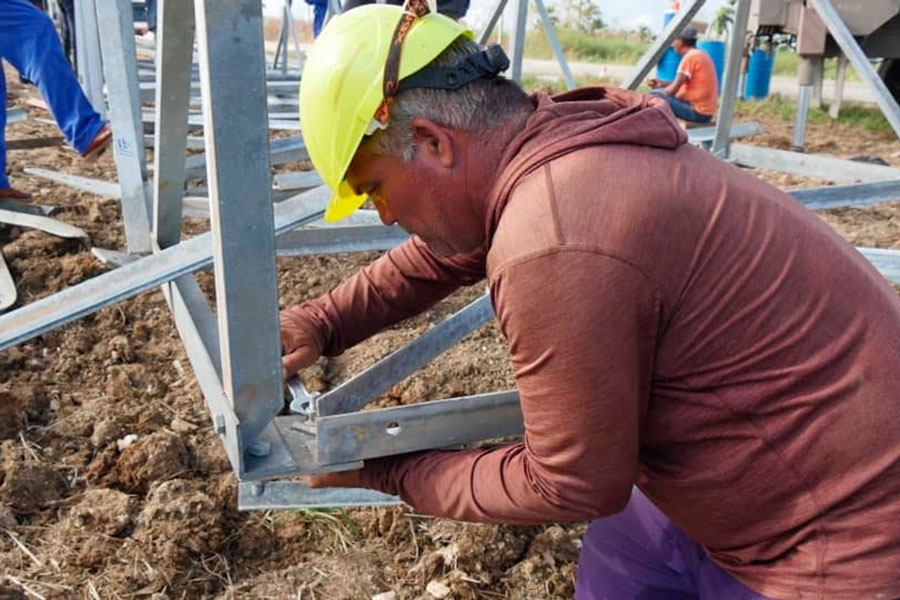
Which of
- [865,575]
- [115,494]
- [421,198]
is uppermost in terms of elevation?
[421,198]

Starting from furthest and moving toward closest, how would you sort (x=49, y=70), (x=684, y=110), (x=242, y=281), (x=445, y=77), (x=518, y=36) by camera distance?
1. (x=684, y=110)
2. (x=518, y=36)
3. (x=49, y=70)
4. (x=242, y=281)
5. (x=445, y=77)

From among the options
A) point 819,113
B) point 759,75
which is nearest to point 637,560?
point 819,113

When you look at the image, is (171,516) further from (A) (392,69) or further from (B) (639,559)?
(A) (392,69)

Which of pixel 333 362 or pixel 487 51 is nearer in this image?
pixel 487 51

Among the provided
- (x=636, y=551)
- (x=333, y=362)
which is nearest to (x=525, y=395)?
(x=636, y=551)

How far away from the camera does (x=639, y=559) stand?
74.7 inches

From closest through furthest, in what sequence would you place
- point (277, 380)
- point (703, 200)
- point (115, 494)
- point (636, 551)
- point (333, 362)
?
1. point (703, 200)
2. point (277, 380)
3. point (636, 551)
4. point (115, 494)
5. point (333, 362)

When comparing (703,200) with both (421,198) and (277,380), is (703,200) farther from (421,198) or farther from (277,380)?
(277,380)

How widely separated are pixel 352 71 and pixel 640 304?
1.89ft

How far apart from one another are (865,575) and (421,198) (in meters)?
0.94

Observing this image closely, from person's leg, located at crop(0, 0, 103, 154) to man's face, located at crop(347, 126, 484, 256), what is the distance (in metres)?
3.82

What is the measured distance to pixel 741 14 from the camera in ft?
14.8

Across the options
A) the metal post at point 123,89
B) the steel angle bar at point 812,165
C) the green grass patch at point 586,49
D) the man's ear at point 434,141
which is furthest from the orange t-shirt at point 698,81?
the green grass patch at point 586,49

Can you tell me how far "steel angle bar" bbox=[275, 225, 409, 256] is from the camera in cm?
299
